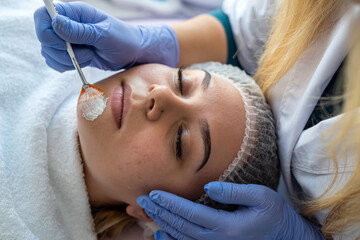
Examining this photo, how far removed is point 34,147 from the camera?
99 centimetres

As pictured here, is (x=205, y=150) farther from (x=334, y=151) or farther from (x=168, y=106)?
(x=334, y=151)

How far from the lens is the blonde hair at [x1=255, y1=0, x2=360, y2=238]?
781 millimetres

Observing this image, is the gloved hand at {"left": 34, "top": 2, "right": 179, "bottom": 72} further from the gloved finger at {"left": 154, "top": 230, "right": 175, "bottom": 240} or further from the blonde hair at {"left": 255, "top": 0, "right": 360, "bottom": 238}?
the gloved finger at {"left": 154, "top": 230, "right": 175, "bottom": 240}

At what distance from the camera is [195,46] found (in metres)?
1.44

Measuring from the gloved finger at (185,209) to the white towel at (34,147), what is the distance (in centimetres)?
29

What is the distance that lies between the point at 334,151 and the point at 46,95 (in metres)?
0.96

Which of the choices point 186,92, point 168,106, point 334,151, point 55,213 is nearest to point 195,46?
point 186,92

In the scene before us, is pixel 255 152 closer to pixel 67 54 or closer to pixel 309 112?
pixel 309 112

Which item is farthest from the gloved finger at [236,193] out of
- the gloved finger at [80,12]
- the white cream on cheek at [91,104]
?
the gloved finger at [80,12]

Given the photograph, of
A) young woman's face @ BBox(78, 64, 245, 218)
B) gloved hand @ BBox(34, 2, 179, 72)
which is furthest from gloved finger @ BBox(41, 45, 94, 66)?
young woman's face @ BBox(78, 64, 245, 218)

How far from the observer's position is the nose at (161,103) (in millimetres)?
915

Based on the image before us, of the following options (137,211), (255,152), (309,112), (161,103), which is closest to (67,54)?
(161,103)

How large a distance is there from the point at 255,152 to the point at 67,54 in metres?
0.67

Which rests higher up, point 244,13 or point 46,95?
point 244,13
